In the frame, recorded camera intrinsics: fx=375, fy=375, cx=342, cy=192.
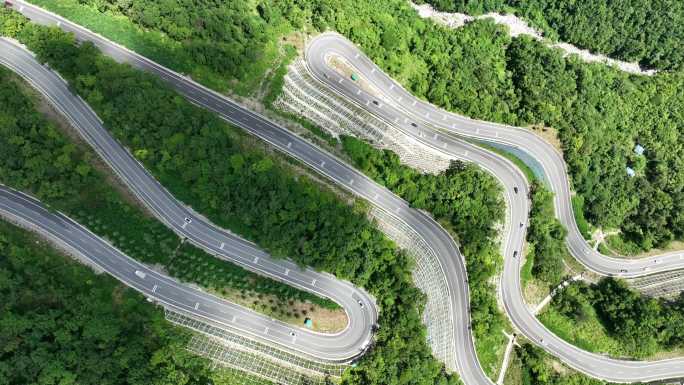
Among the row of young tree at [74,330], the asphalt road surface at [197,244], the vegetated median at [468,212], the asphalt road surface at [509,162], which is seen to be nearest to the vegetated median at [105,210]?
the asphalt road surface at [197,244]

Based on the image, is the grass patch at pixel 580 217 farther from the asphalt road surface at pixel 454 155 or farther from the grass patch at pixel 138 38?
the grass patch at pixel 138 38

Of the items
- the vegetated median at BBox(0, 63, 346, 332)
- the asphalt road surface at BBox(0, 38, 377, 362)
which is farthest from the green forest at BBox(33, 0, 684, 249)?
the vegetated median at BBox(0, 63, 346, 332)

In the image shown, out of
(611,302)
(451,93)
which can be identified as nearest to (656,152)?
(611,302)

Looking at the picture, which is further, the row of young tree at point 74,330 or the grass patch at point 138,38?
the grass patch at point 138,38

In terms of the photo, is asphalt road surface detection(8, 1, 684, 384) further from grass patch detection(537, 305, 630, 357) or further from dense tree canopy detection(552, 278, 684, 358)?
dense tree canopy detection(552, 278, 684, 358)

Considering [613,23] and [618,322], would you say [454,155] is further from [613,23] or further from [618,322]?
[613,23]
